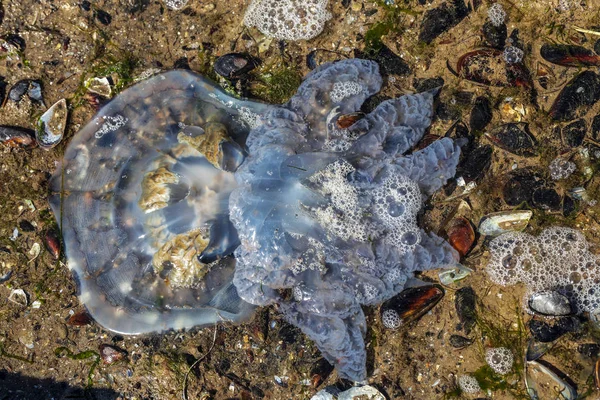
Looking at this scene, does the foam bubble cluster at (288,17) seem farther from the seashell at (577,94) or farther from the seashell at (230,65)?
the seashell at (577,94)

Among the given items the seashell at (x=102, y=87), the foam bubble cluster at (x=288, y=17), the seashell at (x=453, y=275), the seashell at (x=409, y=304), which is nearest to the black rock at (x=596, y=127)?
the seashell at (x=453, y=275)

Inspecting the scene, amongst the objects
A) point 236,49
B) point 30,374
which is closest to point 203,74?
point 236,49

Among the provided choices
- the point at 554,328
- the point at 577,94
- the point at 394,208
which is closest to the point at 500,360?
the point at 554,328

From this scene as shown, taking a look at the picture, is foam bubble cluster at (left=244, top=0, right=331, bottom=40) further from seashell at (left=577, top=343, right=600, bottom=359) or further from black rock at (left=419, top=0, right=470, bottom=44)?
seashell at (left=577, top=343, right=600, bottom=359)

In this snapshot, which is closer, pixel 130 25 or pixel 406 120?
pixel 406 120

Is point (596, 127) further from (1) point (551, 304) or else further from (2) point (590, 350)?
(2) point (590, 350)

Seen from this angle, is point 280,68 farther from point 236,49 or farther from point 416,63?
point 416,63

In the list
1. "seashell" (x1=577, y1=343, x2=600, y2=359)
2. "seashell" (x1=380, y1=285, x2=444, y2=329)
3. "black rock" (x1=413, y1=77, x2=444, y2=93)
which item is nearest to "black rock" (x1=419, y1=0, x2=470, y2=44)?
"black rock" (x1=413, y1=77, x2=444, y2=93)
